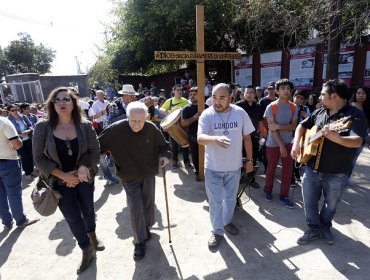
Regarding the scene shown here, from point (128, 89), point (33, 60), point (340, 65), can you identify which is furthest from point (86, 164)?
point (33, 60)

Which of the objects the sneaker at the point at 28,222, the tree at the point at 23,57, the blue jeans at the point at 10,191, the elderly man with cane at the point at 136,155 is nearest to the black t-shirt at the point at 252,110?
the elderly man with cane at the point at 136,155

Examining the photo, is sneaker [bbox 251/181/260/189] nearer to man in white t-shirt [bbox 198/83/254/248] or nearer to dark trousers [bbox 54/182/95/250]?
man in white t-shirt [bbox 198/83/254/248]

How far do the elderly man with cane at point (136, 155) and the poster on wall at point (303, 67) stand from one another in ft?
28.5

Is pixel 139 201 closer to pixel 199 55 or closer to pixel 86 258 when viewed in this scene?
pixel 86 258

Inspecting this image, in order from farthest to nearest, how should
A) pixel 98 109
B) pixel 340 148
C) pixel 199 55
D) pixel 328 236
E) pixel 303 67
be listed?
pixel 303 67
pixel 98 109
pixel 199 55
pixel 328 236
pixel 340 148

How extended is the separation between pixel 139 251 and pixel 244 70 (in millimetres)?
11203

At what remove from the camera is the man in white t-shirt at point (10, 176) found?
3.78m

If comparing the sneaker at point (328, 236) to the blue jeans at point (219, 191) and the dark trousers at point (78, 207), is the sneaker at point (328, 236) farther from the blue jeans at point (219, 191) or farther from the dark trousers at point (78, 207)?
the dark trousers at point (78, 207)

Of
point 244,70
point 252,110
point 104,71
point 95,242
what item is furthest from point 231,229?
point 104,71

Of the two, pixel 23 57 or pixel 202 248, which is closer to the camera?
pixel 202 248

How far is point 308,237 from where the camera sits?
3.32 metres

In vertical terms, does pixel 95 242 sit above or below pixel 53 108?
below

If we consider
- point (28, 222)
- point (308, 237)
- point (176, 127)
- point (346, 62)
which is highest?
point (346, 62)

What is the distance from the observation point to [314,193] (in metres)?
3.28
